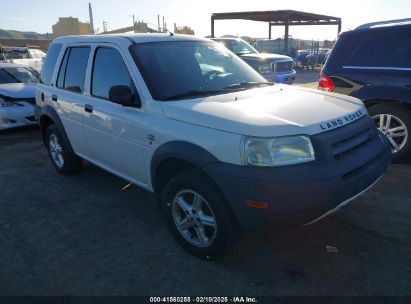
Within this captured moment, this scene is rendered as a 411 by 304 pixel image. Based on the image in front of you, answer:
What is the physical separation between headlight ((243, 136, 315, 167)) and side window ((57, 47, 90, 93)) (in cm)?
259

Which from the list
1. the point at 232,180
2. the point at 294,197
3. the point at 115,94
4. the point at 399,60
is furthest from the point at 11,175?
the point at 399,60

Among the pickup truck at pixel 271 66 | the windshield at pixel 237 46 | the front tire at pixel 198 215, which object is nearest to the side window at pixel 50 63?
the front tire at pixel 198 215

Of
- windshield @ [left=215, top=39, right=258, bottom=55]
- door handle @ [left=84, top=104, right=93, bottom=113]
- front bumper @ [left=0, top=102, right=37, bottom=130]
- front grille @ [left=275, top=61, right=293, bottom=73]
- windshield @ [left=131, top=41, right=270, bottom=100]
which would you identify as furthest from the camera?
windshield @ [left=215, top=39, right=258, bottom=55]

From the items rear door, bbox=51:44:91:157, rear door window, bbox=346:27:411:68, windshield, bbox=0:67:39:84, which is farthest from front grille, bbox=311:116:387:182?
windshield, bbox=0:67:39:84

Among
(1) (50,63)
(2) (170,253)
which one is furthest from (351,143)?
(1) (50,63)

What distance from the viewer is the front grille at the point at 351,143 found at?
9.38ft

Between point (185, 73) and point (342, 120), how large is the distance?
157cm

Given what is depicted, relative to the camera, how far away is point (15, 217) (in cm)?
428

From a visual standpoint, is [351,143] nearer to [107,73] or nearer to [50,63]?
[107,73]

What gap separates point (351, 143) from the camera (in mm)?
3027

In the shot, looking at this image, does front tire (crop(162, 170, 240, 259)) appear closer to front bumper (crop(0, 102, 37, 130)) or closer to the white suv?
the white suv

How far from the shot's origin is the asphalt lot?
2.93m

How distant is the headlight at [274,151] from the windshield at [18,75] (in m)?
8.40

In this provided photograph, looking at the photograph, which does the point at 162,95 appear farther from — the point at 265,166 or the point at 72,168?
the point at 72,168
